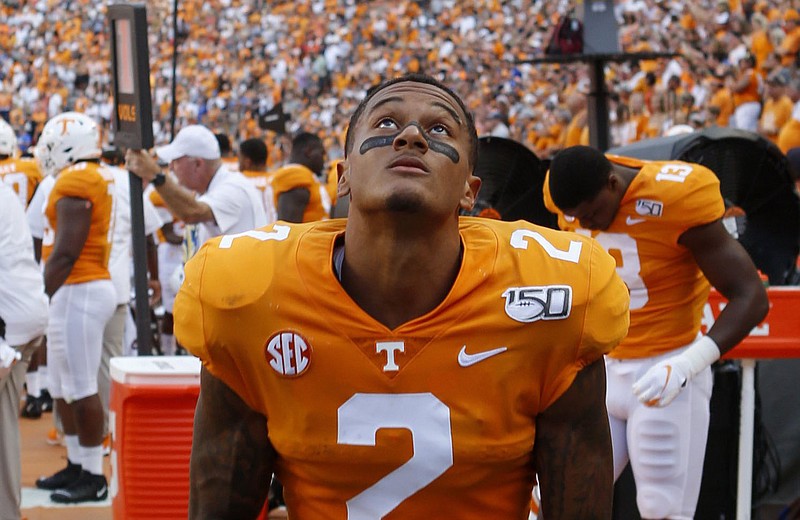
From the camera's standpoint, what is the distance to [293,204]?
812 cm

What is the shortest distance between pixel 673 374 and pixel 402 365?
6.64 feet

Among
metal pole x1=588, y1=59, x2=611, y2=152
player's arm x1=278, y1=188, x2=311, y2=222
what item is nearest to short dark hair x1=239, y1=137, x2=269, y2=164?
player's arm x1=278, y1=188, x2=311, y2=222

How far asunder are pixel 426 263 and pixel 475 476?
370 mm

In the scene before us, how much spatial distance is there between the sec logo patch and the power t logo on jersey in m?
0.35

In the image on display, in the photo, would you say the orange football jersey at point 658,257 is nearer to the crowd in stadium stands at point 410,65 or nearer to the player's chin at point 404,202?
the player's chin at point 404,202

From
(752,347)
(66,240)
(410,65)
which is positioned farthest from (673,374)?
(410,65)

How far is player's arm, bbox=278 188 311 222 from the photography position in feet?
26.5

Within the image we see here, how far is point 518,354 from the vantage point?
1.96 m

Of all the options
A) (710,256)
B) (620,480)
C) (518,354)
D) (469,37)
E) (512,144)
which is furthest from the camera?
(469,37)

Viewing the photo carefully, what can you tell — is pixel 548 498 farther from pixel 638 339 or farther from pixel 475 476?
pixel 638 339

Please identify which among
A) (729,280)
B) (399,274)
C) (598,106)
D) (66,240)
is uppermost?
(399,274)

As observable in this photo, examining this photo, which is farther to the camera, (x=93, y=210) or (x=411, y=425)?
(x=93, y=210)

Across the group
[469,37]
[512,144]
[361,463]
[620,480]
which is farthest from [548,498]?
[469,37]

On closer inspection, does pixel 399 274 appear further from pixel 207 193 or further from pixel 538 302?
pixel 207 193
